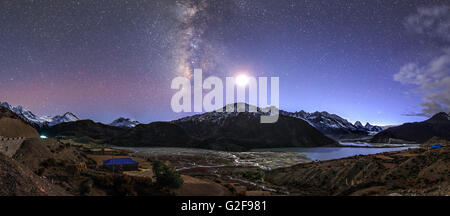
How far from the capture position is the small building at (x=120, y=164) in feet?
108

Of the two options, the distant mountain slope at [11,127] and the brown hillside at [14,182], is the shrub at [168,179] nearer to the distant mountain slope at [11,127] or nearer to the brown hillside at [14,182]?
the brown hillside at [14,182]

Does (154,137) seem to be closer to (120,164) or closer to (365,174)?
(120,164)

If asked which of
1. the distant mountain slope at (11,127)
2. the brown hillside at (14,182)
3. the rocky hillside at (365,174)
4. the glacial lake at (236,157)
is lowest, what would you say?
the glacial lake at (236,157)

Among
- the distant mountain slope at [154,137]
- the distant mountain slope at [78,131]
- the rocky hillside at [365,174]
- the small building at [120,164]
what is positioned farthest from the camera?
the distant mountain slope at [78,131]

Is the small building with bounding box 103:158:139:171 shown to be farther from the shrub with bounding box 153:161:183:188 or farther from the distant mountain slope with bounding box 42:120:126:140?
the distant mountain slope with bounding box 42:120:126:140

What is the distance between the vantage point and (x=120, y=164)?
33.7m

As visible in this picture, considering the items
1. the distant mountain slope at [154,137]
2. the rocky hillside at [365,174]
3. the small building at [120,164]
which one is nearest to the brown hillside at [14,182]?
the small building at [120,164]

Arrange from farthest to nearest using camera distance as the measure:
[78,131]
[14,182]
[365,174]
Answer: [78,131] → [365,174] → [14,182]

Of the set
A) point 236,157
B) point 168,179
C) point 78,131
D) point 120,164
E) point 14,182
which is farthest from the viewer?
point 78,131

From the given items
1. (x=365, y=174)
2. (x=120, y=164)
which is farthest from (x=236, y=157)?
(x=120, y=164)
